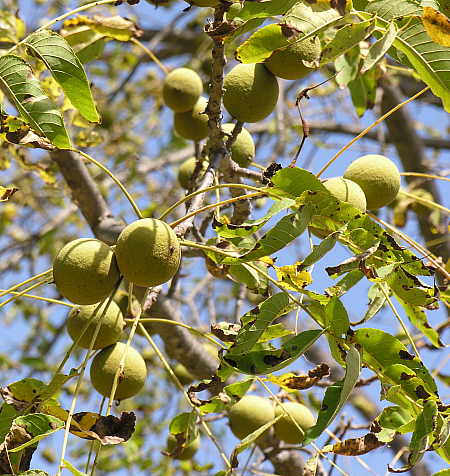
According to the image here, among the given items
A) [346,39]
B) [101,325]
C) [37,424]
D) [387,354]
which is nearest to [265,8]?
[346,39]

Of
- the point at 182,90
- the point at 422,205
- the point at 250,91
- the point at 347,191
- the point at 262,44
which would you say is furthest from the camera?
the point at 422,205

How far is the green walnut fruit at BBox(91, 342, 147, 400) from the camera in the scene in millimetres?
1977

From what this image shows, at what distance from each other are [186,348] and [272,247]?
1504 millimetres

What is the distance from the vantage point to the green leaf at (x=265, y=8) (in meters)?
1.56

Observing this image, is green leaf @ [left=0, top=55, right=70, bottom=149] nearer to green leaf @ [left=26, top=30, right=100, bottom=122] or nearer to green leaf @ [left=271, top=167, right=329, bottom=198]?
green leaf @ [left=26, top=30, right=100, bottom=122]

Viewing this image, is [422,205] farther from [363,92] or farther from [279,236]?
[279,236]

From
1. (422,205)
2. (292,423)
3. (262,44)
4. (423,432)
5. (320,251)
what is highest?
(262,44)

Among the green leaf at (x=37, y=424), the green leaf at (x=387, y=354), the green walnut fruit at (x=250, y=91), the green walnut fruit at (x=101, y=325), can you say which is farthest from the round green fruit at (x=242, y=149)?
the green leaf at (x=37, y=424)

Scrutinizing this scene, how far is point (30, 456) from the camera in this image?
1525 mm

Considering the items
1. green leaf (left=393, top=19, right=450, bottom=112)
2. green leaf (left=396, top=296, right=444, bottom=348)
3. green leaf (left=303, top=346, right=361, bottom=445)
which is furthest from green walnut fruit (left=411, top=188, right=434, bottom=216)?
green leaf (left=303, top=346, right=361, bottom=445)

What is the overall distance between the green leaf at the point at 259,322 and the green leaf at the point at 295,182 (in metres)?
0.25

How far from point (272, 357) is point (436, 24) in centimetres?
82

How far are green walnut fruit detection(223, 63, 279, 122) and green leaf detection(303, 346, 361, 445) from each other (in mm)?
996

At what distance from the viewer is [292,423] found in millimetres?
2432
